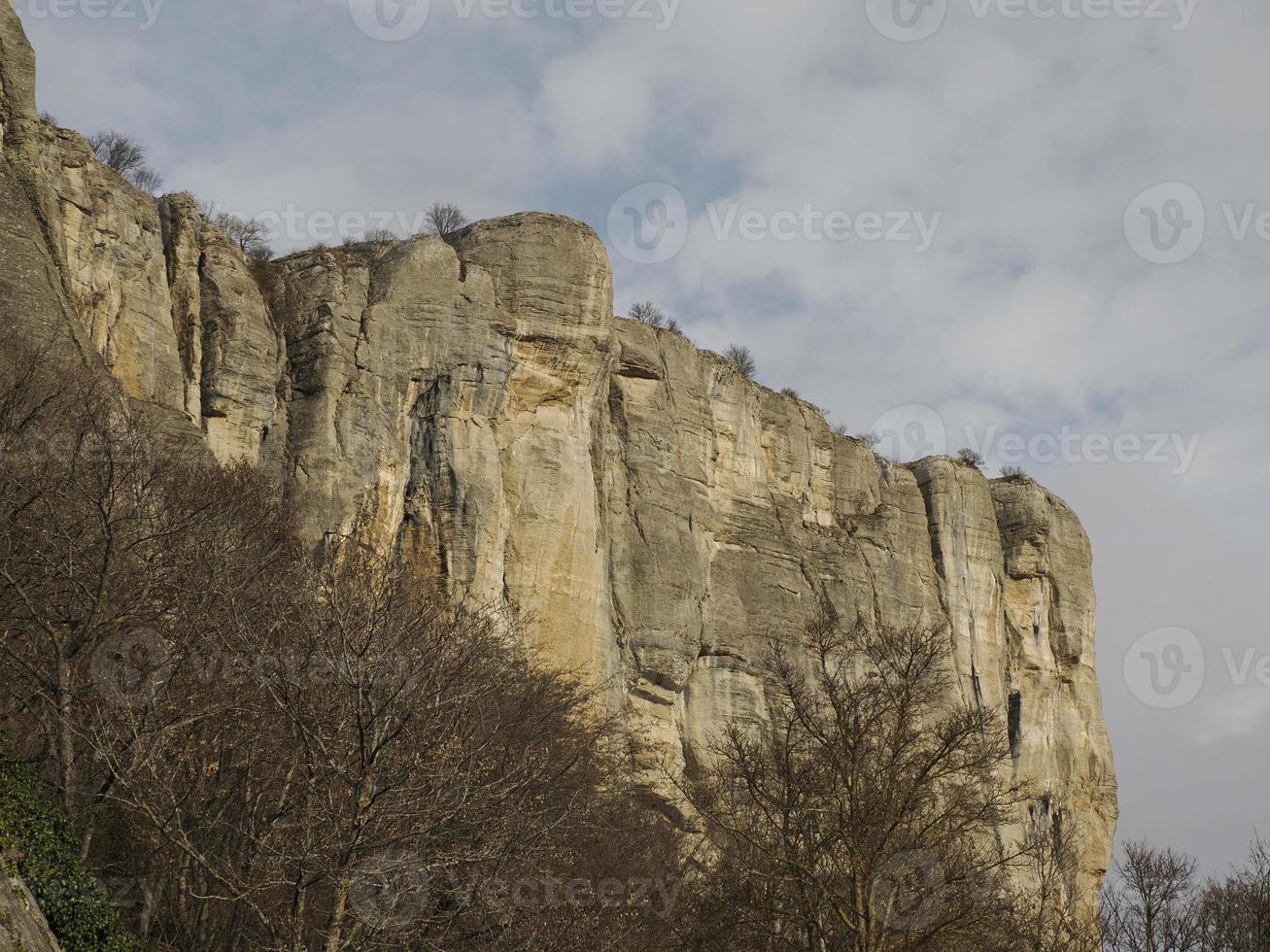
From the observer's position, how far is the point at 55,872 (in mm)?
14539

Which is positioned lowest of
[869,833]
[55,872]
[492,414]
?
[55,872]

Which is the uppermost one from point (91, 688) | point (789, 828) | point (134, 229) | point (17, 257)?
point (134, 229)

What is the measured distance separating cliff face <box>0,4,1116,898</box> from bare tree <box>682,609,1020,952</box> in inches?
645

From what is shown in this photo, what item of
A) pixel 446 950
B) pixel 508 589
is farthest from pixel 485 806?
pixel 508 589

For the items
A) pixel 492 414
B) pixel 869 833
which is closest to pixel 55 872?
pixel 869 833

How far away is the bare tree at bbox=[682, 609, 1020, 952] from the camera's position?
1809cm

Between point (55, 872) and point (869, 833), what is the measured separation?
370 inches

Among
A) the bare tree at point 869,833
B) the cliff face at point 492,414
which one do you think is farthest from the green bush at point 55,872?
the cliff face at point 492,414

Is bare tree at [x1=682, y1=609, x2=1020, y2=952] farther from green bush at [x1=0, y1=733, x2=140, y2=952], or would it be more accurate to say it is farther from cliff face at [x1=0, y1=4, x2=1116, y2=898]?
cliff face at [x1=0, y1=4, x2=1116, y2=898]

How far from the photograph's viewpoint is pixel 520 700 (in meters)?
26.6

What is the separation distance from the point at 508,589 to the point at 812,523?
17242mm

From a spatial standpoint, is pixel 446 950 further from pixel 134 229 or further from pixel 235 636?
pixel 134 229

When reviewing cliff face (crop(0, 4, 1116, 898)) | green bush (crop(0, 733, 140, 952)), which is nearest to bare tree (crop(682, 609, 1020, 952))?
green bush (crop(0, 733, 140, 952))

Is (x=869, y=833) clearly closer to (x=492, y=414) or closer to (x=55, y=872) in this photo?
(x=55, y=872)
